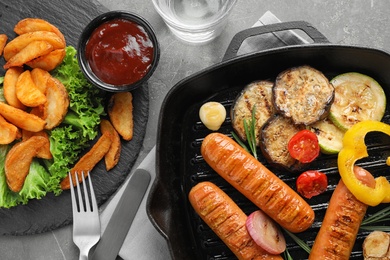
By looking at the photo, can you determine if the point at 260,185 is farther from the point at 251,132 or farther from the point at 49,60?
A: the point at 49,60

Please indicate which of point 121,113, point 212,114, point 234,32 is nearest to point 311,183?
point 212,114

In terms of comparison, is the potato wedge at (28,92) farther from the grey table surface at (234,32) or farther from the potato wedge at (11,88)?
the grey table surface at (234,32)

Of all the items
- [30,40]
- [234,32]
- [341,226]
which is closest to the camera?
[341,226]

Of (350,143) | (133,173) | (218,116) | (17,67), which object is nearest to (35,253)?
(133,173)

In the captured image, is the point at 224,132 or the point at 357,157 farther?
the point at 224,132

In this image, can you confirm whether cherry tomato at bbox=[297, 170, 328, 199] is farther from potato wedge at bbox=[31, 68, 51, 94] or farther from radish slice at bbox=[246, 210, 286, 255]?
potato wedge at bbox=[31, 68, 51, 94]

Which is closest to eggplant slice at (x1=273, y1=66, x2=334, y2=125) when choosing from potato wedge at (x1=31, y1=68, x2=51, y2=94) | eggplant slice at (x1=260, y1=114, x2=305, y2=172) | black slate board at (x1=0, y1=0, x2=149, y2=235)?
eggplant slice at (x1=260, y1=114, x2=305, y2=172)

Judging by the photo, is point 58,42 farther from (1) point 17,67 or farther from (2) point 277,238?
(2) point 277,238
